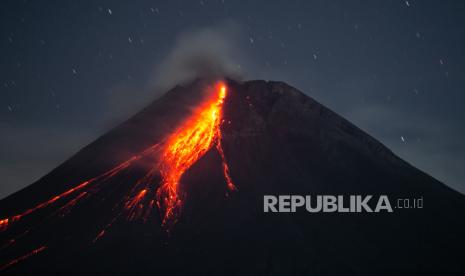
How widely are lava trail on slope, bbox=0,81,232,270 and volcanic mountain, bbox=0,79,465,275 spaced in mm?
233

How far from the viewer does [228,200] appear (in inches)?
3098

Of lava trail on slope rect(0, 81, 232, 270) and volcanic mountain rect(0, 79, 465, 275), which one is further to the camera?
lava trail on slope rect(0, 81, 232, 270)

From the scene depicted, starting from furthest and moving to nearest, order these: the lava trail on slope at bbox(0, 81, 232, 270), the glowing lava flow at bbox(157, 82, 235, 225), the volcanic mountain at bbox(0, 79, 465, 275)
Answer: the glowing lava flow at bbox(157, 82, 235, 225)
the lava trail on slope at bbox(0, 81, 232, 270)
the volcanic mountain at bbox(0, 79, 465, 275)

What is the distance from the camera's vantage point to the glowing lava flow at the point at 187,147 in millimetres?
78500

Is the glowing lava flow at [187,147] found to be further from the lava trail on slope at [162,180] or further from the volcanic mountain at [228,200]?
the volcanic mountain at [228,200]

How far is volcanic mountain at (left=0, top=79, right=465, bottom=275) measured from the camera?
6744 centimetres

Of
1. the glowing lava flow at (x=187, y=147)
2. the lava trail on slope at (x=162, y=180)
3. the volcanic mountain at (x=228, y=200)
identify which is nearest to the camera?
the volcanic mountain at (x=228, y=200)

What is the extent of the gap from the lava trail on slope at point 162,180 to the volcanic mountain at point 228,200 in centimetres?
23

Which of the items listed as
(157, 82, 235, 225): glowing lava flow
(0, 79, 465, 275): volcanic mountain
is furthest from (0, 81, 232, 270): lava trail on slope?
(0, 79, 465, 275): volcanic mountain

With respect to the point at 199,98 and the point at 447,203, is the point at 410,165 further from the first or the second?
the point at 199,98

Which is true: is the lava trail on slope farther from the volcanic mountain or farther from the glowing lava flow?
the volcanic mountain

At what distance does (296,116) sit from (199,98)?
21239 mm

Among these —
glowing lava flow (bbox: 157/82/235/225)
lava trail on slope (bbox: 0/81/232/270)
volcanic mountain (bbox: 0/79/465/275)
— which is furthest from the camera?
glowing lava flow (bbox: 157/82/235/225)

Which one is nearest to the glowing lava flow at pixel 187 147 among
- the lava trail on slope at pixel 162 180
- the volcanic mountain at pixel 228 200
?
the lava trail on slope at pixel 162 180
